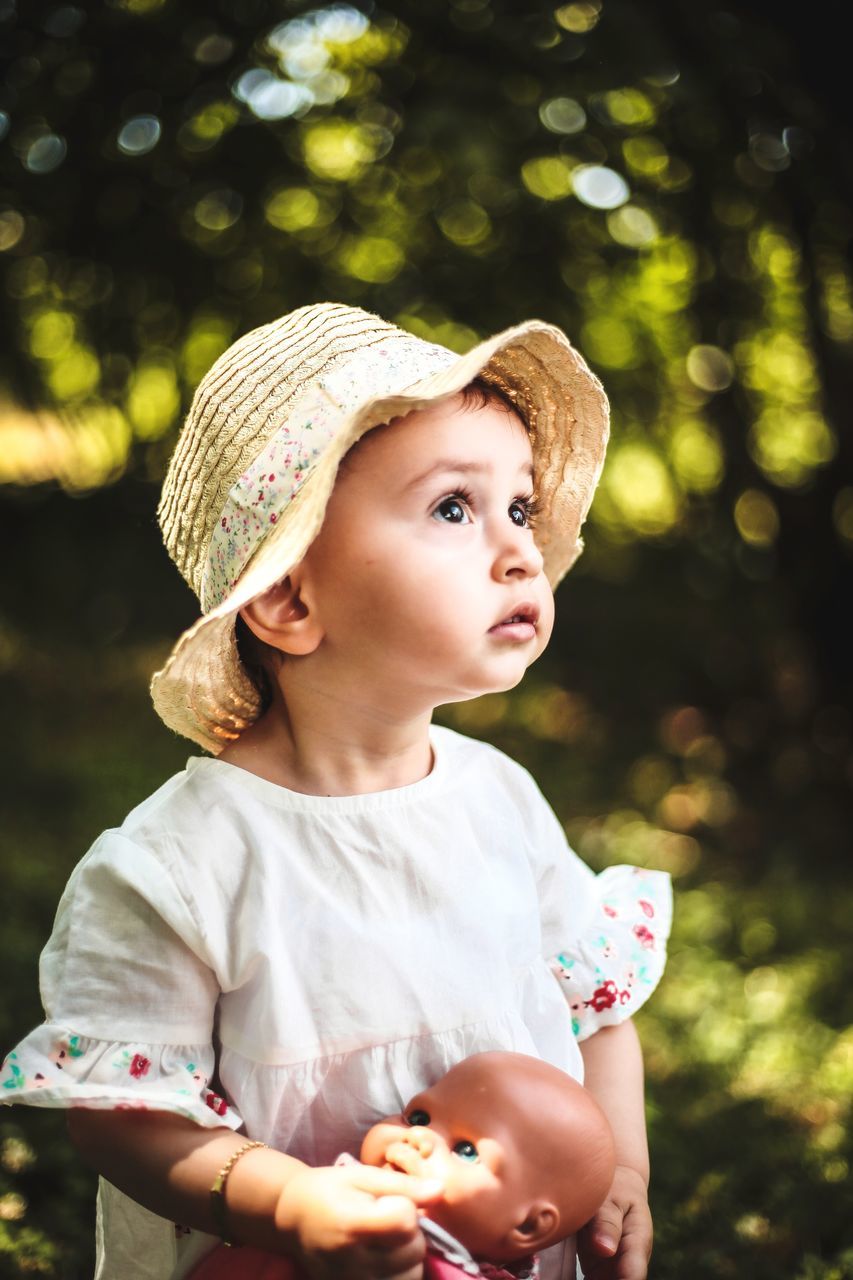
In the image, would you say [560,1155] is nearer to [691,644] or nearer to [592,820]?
[592,820]

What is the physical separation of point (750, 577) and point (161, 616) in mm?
2737

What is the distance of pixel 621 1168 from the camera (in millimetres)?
1887

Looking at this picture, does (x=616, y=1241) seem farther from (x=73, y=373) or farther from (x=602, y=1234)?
(x=73, y=373)

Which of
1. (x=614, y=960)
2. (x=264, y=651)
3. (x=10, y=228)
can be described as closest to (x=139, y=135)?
(x=10, y=228)

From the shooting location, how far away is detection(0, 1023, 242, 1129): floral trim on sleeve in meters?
1.50

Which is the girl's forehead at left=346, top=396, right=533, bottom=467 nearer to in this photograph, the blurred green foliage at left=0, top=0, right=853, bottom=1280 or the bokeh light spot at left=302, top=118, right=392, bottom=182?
the blurred green foliage at left=0, top=0, right=853, bottom=1280

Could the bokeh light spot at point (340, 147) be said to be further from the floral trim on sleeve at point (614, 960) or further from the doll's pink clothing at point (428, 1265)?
the doll's pink clothing at point (428, 1265)

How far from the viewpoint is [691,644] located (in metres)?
5.72

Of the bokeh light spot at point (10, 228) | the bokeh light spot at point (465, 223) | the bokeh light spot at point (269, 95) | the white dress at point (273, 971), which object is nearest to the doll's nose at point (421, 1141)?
the white dress at point (273, 971)

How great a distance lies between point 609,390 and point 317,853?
448cm

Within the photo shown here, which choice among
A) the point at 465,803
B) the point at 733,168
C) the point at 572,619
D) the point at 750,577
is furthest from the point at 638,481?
the point at 465,803

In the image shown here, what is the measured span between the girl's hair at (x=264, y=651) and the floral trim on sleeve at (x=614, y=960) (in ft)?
2.09

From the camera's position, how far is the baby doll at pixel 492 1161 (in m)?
1.48

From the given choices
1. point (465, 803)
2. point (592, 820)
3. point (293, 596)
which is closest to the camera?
point (293, 596)
